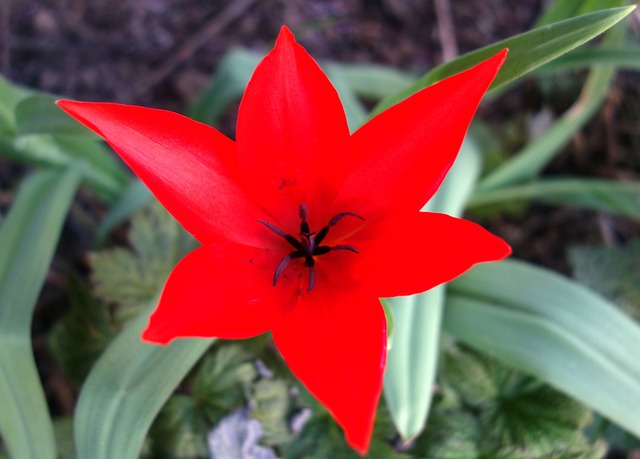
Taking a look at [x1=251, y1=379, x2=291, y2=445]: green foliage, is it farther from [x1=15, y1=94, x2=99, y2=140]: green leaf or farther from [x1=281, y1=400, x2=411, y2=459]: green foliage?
[x1=15, y1=94, x2=99, y2=140]: green leaf

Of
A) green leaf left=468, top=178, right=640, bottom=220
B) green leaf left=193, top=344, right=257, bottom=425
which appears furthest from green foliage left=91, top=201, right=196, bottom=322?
green leaf left=468, top=178, right=640, bottom=220

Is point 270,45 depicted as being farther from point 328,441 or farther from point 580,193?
point 328,441

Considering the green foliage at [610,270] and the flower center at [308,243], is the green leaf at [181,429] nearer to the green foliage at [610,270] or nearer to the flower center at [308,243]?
the flower center at [308,243]

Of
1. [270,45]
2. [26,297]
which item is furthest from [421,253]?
[270,45]

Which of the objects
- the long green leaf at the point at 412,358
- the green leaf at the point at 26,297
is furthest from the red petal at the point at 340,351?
the green leaf at the point at 26,297

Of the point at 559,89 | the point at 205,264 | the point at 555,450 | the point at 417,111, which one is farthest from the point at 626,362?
the point at 559,89

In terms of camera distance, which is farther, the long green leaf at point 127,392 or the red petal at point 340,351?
the long green leaf at point 127,392
